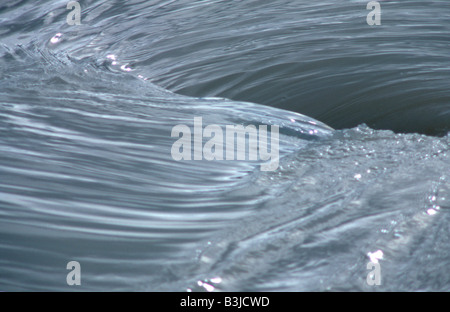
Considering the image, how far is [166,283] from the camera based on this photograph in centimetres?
112

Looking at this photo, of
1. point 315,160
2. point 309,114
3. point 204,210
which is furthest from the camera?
point 309,114

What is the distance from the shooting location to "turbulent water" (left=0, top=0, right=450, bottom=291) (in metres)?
1.17

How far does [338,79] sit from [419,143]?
53cm

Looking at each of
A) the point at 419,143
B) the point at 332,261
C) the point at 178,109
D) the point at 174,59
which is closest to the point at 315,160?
the point at 419,143

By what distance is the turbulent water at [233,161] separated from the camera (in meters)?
1.17

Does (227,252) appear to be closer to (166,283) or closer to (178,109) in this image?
(166,283)

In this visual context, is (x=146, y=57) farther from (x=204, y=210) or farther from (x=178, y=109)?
(x=204, y=210)

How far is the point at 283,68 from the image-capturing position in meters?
2.23

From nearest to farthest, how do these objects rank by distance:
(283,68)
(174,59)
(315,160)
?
(315,160) < (283,68) < (174,59)

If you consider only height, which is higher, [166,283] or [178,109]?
[178,109]

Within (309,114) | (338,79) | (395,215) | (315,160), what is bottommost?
(395,215)

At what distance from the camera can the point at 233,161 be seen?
5.54 ft

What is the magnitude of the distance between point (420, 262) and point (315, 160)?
1.72ft
